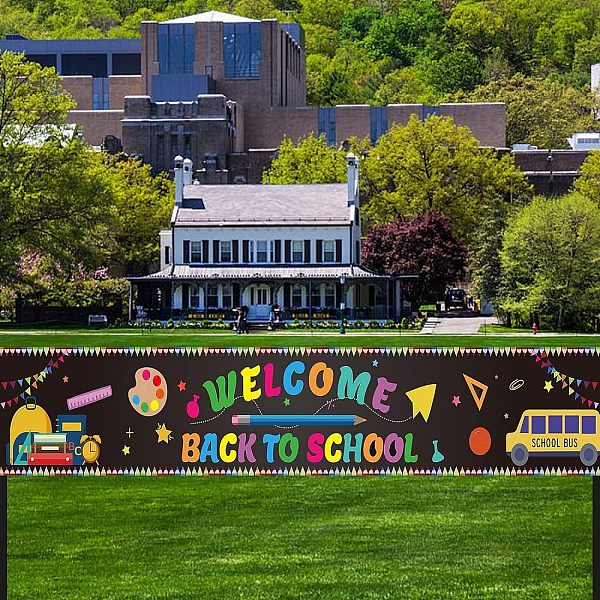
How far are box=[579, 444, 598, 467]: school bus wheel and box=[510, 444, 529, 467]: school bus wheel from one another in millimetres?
349

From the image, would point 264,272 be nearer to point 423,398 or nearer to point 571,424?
point 423,398

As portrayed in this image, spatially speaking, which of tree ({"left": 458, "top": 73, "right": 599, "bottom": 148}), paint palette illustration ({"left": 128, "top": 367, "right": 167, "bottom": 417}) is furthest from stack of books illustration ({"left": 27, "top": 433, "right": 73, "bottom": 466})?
tree ({"left": 458, "top": 73, "right": 599, "bottom": 148})

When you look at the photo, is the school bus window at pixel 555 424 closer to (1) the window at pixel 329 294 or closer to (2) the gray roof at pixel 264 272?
(2) the gray roof at pixel 264 272

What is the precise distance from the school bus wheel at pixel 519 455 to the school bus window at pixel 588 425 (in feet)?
1.27

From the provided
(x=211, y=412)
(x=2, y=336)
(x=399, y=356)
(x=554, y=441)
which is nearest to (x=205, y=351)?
(x=211, y=412)

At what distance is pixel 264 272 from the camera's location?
8912 cm

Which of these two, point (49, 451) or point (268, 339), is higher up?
point (49, 451)

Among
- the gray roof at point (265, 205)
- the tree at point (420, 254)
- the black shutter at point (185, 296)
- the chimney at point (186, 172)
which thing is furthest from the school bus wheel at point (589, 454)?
the chimney at point (186, 172)

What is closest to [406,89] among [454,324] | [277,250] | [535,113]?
[535,113]

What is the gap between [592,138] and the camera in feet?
445

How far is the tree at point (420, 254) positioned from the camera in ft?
302

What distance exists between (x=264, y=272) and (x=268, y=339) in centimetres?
2027

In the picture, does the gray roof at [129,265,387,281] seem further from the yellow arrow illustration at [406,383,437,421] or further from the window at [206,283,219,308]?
the yellow arrow illustration at [406,383,437,421]

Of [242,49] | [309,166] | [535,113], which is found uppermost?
[242,49]
